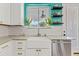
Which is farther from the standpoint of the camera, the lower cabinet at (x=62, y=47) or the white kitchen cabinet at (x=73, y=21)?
the white kitchen cabinet at (x=73, y=21)

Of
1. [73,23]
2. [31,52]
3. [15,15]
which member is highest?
[15,15]

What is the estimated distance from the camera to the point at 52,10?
13.9ft

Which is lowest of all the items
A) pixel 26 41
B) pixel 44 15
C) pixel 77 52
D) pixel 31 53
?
pixel 77 52

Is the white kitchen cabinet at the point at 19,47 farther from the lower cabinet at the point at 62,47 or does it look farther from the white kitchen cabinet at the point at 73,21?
the white kitchen cabinet at the point at 73,21

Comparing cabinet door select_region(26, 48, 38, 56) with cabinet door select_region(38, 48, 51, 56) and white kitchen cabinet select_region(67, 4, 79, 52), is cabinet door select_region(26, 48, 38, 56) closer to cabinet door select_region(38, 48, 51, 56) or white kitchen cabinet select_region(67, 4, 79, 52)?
cabinet door select_region(38, 48, 51, 56)

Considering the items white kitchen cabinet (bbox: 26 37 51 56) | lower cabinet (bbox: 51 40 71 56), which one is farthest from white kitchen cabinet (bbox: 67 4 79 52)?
white kitchen cabinet (bbox: 26 37 51 56)

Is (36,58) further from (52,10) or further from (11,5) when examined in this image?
(52,10)

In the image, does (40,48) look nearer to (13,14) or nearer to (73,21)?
(13,14)

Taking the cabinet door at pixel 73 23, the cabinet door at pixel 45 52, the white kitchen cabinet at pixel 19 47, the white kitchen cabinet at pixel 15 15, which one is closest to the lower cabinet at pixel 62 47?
the cabinet door at pixel 45 52

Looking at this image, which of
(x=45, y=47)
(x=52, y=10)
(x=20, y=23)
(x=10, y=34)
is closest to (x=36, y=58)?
(x=45, y=47)

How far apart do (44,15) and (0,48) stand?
2.61m

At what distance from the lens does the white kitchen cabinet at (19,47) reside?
3.06 meters

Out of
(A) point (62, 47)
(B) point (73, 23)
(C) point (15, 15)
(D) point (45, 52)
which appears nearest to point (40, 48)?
(D) point (45, 52)

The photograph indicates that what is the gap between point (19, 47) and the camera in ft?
10.1
